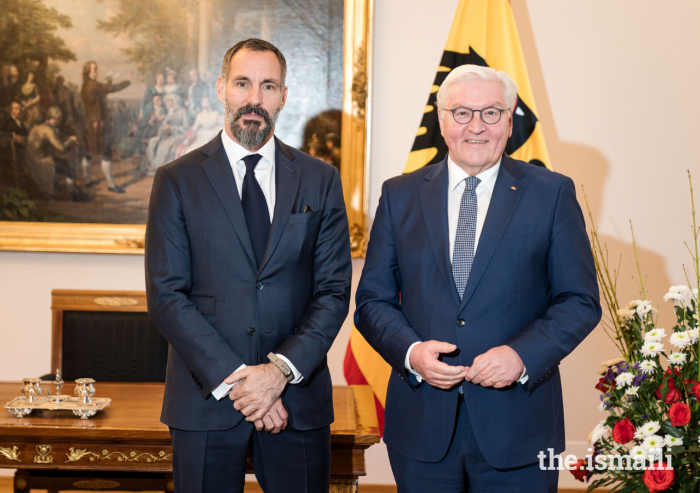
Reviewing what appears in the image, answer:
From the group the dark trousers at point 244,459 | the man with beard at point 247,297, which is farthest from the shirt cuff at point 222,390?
the dark trousers at point 244,459

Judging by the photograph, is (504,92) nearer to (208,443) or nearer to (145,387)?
(208,443)

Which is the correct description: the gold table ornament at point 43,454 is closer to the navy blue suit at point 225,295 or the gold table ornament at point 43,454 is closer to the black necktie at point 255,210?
the navy blue suit at point 225,295

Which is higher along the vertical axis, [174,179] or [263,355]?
[174,179]

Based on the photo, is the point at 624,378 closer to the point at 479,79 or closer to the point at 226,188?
the point at 479,79

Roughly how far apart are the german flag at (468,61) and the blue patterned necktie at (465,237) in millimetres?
1476

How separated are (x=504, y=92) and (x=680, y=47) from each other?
8.57ft

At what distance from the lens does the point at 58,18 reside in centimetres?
385

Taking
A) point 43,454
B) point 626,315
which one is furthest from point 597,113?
point 43,454

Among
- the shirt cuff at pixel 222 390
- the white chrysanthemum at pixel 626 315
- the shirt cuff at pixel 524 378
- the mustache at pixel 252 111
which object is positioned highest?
the mustache at pixel 252 111

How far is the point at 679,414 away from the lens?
156 cm

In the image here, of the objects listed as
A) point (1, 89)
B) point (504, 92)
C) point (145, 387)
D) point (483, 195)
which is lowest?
point (145, 387)

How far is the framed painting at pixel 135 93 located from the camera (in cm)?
383

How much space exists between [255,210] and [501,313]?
78 centimetres

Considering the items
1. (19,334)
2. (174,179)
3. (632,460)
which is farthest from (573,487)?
(19,334)
